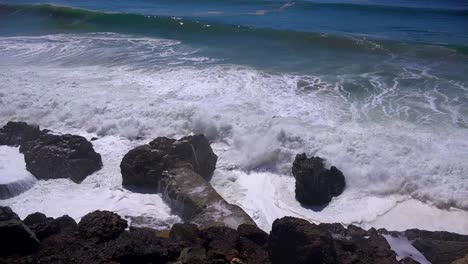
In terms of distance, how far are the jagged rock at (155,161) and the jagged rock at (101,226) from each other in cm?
212

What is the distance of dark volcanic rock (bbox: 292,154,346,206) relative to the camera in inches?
270

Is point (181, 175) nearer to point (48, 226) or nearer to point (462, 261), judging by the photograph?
point (48, 226)

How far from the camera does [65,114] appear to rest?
10297 mm

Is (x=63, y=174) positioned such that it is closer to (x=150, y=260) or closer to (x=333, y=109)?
(x=150, y=260)

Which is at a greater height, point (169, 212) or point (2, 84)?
point (2, 84)

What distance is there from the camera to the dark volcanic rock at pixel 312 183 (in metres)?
6.86

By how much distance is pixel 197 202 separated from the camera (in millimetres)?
6234

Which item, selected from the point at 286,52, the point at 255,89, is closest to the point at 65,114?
the point at 255,89

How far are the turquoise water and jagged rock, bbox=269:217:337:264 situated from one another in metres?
3.04

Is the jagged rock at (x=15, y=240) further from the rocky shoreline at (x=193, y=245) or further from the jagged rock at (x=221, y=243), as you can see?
the jagged rock at (x=221, y=243)

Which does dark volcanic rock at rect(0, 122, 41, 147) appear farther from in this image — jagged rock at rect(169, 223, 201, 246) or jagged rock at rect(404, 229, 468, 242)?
jagged rock at rect(404, 229, 468, 242)

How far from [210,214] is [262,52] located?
10.7 metres

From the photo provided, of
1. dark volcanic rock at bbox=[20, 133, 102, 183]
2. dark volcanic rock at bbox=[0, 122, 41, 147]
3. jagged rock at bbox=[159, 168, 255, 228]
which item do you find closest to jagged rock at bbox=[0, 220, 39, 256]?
jagged rock at bbox=[159, 168, 255, 228]

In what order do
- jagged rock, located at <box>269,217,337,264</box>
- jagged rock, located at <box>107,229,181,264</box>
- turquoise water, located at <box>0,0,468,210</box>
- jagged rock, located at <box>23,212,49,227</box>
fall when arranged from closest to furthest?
jagged rock, located at <box>107,229,181,264</box>
jagged rock, located at <box>269,217,337,264</box>
jagged rock, located at <box>23,212,49,227</box>
turquoise water, located at <box>0,0,468,210</box>
